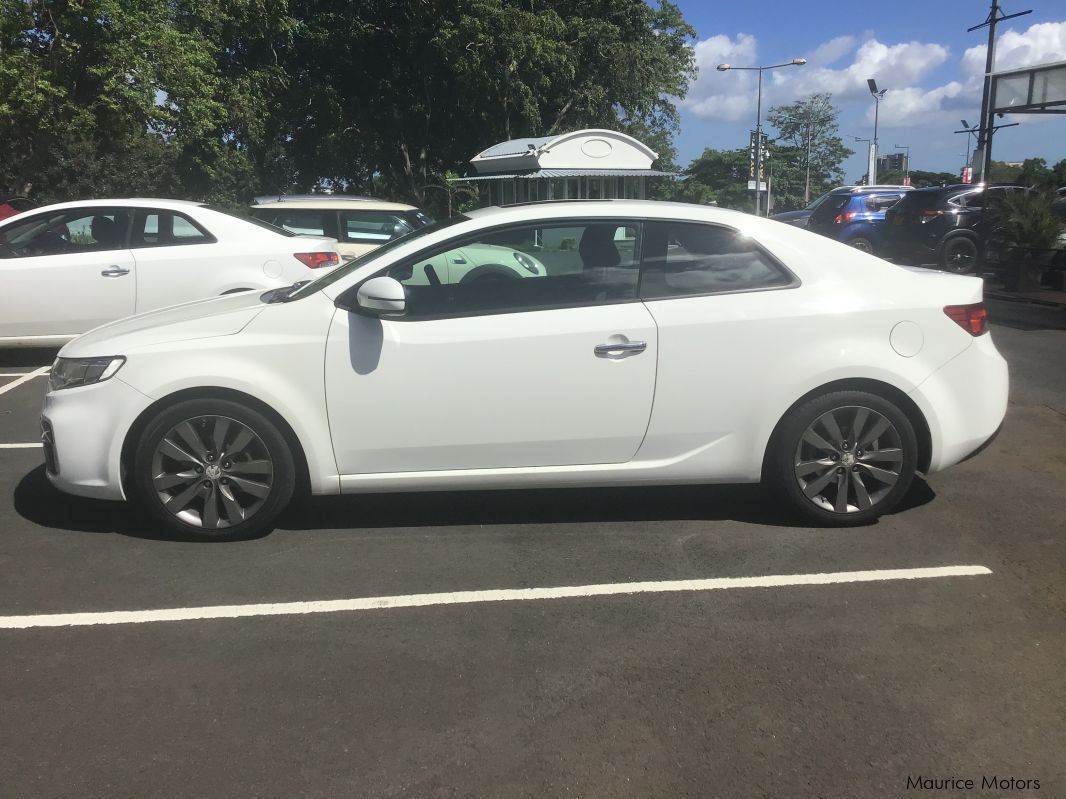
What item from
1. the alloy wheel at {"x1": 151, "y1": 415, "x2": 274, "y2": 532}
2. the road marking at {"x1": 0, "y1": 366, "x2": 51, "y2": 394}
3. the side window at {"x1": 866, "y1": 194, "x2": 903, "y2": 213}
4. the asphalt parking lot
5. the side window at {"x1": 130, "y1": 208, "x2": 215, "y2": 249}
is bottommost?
the asphalt parking lot

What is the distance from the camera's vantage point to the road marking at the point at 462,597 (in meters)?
3.76

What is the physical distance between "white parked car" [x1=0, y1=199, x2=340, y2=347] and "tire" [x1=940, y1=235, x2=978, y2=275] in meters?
12.9

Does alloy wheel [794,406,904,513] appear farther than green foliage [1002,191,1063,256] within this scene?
No

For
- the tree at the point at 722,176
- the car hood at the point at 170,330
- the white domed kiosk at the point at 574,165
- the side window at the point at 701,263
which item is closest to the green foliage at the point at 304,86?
the white domed kiosk at the point at 574,165

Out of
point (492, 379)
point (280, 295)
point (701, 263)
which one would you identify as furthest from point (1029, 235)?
point (280, 295)

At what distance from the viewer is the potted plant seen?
46.7 feet

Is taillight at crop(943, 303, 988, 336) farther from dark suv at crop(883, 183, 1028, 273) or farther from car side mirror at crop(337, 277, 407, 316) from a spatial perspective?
dark suv at crop(883, 183, 1028, 273)

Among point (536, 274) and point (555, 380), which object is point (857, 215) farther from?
point (555, 380)

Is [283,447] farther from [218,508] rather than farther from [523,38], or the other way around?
[523,38]

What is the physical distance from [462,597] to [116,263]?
20.2 ft

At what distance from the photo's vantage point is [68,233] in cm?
863

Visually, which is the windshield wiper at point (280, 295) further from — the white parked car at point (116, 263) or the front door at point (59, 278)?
the front door at point (59, 278)

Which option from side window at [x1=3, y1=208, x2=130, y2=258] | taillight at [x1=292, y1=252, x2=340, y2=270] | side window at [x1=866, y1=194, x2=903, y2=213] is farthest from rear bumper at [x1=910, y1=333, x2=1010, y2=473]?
side window at [x1=866, y1=194, x2=903, y2=213]

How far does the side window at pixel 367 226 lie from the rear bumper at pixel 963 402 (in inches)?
336
